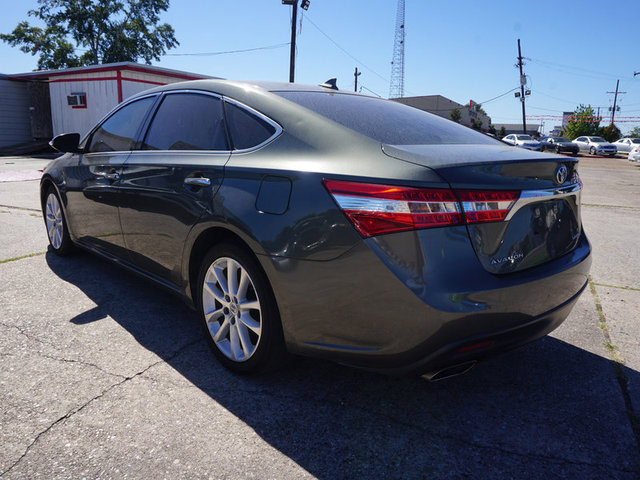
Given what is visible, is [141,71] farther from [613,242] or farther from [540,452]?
[540,452]

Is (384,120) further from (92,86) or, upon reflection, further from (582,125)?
(582,125)

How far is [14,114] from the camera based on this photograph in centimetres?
2356

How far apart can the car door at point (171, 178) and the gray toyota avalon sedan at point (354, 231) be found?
0.01 m

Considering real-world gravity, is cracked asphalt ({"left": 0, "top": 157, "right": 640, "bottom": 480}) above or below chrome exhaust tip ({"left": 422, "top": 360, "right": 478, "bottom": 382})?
below

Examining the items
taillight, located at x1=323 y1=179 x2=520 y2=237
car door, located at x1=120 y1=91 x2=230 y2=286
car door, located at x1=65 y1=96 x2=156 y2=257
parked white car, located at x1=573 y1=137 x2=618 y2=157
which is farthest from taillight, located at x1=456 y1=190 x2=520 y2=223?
parked white car, located at x1=573 y1=137 x2=618 y2=157

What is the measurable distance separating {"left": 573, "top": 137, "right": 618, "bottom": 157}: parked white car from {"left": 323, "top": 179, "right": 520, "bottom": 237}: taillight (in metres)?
39.9

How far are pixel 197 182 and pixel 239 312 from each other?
28.9 inches

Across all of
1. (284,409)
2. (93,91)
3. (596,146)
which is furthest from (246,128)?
(596,146)

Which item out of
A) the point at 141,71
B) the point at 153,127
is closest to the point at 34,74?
the point at 141,71

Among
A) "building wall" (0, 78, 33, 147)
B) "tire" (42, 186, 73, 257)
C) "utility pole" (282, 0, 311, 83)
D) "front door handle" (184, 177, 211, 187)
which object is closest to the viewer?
"front door handle" (184, 177, 211, 187)

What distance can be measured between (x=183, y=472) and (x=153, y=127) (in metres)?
2.27

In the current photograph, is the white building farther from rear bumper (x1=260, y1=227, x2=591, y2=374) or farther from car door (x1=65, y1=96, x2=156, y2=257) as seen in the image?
rear bumper (x1=260, y1=227, x2=591, y2=374)

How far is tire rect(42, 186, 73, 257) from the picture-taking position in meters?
4.52

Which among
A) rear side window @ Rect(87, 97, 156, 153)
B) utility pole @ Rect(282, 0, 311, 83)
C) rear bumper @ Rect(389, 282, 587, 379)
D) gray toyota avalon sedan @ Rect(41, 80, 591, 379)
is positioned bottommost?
rear bumper @ Rect(389, 282, 587, 379)
